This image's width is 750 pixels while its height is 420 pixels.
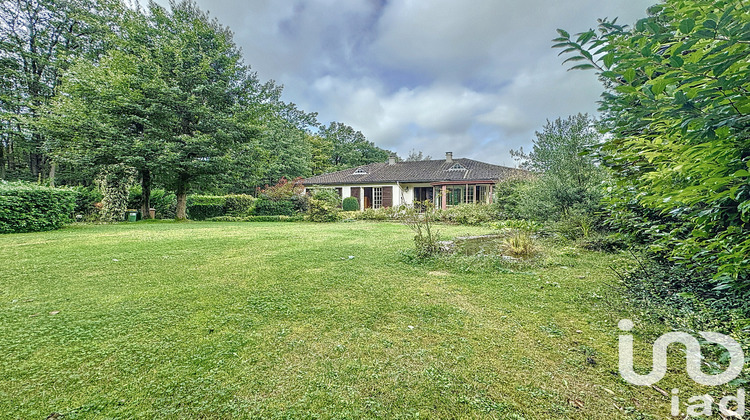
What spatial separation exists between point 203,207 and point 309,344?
17124mm

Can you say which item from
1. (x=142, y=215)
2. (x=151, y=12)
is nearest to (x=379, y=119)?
(x=151, y=12)

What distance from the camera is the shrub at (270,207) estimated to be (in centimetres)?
1664

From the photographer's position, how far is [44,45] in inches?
696

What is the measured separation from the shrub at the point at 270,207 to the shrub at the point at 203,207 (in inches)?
87.7

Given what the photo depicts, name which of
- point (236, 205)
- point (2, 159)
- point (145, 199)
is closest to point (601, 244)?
point (236, 205)

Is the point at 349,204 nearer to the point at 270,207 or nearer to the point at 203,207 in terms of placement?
the point at 270,207

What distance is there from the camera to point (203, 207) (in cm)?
1653

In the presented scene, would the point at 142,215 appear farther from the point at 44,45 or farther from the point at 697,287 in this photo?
the point at 697,287

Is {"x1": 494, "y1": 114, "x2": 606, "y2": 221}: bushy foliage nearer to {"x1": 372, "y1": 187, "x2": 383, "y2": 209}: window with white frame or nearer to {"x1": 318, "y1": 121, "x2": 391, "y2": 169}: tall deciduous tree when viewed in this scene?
{"x1": 372, "y1": 187, "x2": 383, "y2": 209}: window with white frame

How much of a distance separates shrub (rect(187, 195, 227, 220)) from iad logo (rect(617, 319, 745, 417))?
59.9ft

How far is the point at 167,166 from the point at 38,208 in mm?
4513

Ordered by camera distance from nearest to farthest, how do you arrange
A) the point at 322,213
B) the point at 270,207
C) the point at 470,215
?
the point at 470,215 < the point at 322,213 < the point at 270,207

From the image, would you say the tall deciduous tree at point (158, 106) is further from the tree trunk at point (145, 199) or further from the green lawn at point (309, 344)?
the green lawn at point (309, 344)

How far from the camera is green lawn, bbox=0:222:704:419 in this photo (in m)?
1.55
